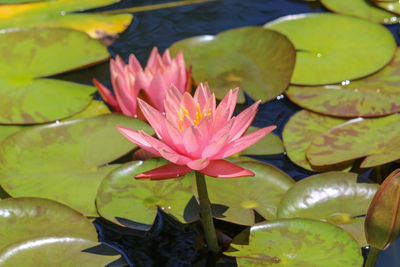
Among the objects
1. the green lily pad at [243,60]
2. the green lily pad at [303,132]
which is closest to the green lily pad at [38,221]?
the green lily pad at [303,132]

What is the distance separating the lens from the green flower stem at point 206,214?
1319 millimetres

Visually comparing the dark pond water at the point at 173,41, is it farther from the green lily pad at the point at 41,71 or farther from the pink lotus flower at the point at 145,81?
the pink lotus flower at the point at 145,81

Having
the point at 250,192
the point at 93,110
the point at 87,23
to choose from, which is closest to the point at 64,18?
the point at 87,23

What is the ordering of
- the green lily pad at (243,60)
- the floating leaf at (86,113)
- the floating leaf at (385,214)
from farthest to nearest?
the green lily pad at (243,60) < the floating leaf at (86,113) < the floating leaf at (385,214)

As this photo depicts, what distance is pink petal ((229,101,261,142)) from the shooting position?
129cm

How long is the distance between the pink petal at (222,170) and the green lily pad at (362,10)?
179 centimetres

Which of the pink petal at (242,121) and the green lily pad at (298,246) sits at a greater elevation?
the pink petal at (242,121)

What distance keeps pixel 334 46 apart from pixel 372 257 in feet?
4.51

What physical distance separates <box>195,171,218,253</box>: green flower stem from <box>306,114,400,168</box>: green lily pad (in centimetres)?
50

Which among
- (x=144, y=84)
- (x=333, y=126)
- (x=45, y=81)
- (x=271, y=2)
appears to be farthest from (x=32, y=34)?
(x=333, y=126)

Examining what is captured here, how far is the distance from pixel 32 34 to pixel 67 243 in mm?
1458

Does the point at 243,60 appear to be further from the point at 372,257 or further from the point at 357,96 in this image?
the point at 372,257

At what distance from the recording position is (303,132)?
1.94 metres

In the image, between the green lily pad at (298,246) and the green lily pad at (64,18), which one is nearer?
the green lily pad at (298,246)
